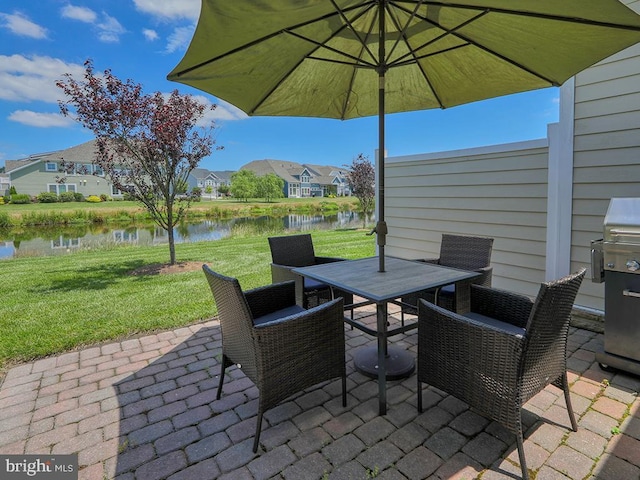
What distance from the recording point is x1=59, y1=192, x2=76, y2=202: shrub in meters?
30.8

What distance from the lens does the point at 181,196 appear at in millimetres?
7121

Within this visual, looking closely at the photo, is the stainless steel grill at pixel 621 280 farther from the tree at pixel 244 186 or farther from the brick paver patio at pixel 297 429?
the tree at pixel 244 186

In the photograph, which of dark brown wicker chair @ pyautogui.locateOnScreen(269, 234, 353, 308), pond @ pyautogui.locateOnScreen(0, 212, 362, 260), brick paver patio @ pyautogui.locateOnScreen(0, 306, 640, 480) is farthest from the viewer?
pond @ pyautogui.locateOnScreen(0, 212, 362, 260)

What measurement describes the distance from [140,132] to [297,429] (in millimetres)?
5471

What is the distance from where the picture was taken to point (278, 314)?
2523 mm

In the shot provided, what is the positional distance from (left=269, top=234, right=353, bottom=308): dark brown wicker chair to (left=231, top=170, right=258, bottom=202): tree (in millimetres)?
39413

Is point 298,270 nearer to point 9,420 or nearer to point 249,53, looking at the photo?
point 249,53

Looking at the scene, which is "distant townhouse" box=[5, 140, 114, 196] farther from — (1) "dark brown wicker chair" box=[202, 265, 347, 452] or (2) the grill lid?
(2) the grill lid

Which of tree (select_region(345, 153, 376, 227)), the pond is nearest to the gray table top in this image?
the pond

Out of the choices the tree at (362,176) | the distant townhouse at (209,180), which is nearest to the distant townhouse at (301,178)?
the distant townhouse at (209,180)

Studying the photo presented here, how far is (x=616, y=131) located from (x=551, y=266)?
1432mm

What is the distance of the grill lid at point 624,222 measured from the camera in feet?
7.42

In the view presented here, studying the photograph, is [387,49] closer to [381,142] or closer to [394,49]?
[394,49]

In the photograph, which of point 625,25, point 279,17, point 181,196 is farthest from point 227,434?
point 181,196
